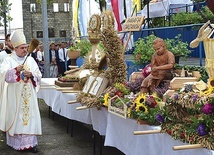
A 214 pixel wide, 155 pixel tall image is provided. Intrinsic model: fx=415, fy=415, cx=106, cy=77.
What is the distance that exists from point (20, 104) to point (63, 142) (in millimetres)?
1039

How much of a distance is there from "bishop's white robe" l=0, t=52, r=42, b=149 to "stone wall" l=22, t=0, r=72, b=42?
31.4 meters

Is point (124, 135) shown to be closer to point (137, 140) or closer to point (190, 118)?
point (137, 140)

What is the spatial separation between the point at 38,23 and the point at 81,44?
30691 mm

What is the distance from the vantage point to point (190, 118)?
3.04 meters

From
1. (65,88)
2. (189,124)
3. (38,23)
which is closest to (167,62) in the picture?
(189,124)

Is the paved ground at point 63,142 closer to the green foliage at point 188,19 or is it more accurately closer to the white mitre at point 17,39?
the white mitre at point 17,39

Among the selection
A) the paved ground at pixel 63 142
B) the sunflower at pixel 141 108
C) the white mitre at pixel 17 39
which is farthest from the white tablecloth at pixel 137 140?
the white mitre at pixel 17 39

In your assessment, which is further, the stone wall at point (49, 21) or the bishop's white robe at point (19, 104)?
the stone wall at point (49, 21)

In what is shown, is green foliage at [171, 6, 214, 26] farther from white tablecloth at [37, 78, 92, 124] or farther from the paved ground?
the paved ground

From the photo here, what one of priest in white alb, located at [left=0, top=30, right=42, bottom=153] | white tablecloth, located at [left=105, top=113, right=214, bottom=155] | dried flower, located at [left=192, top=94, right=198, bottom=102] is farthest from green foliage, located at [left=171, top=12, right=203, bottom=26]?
dried flower, located at [left=192, top=94, right=198, bottom=102]

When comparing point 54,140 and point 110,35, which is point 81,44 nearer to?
point 54,140

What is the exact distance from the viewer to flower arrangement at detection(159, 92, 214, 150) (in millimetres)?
2812

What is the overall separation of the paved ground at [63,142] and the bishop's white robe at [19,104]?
36 centimetres

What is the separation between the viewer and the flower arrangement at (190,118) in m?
2.81
